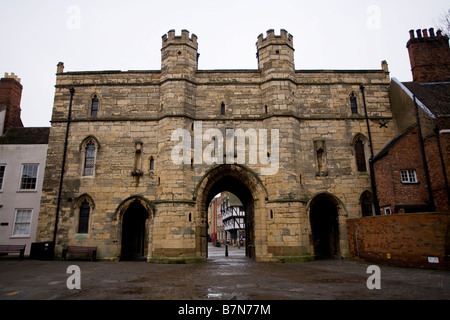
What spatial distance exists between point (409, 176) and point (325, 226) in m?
5.63

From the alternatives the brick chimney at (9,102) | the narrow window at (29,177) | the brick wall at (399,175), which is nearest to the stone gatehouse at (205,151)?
the brick wall at (399,175)

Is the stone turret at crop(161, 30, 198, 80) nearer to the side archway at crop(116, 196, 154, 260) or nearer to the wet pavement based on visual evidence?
the side archway at crop(116, 196, 154, 260)

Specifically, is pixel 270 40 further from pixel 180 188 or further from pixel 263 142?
pixel 180 188

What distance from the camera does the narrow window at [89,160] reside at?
55.1 ft

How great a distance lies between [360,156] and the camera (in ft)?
56.1

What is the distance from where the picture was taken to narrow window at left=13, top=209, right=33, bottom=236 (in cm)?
1825

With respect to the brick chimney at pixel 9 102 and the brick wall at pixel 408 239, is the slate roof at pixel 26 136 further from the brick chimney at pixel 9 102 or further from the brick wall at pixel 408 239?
the brick wall at pixel 408 239

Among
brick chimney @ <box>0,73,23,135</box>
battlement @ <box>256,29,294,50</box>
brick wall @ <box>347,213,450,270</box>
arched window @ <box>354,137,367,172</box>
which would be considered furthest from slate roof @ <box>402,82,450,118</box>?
brick chimney @ <box>0,73,23,135</box>

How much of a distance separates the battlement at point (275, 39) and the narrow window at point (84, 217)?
44.5ft

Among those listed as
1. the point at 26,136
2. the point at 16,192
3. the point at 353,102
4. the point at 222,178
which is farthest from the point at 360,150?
the point at 26,136

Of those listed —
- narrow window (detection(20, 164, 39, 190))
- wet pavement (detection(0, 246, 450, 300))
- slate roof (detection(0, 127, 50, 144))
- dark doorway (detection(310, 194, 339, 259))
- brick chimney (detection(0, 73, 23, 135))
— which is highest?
brick chimney (detection(0, 73, 23, 135))

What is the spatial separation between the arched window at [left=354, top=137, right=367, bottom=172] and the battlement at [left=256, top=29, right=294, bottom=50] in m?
6.92

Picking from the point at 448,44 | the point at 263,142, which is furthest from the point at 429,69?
the point at 263,142
